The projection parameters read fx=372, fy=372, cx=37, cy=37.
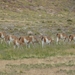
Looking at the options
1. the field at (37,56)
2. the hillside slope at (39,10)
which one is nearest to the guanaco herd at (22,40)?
the field at (37,56)

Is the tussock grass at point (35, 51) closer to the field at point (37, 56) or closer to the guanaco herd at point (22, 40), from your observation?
the field at point (37, 56)

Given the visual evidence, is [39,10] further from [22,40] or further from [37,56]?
[37,56]

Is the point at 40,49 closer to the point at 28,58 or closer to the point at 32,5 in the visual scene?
the point at 28,58

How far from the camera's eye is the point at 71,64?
68.4ft

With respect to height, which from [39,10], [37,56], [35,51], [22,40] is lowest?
[39,10]

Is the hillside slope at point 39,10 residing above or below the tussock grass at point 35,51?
below

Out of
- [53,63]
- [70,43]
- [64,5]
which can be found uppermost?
[53,63]

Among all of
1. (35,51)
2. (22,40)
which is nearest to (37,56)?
(35,51)

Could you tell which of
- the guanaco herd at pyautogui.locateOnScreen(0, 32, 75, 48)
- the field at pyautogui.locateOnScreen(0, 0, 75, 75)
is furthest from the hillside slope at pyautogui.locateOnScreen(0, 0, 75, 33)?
the guanaco herd at pyautogui.locateOnScreen(0, 32, 75, 48)

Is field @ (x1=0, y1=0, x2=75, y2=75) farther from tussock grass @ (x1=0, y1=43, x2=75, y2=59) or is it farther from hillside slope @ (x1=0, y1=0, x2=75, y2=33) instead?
hillside slope @ (x1=0, y1=0, x2=75, y2=33)

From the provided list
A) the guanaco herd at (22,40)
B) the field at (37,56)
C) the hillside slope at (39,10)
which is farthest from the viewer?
the hillside slope at (39,10)

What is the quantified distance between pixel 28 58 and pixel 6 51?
2388 mm

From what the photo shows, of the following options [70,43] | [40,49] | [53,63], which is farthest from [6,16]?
[53,63]

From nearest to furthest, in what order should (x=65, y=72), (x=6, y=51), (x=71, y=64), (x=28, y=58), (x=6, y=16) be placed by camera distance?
(x=65, y=72) → (x=71, y=64) → (x=28, y=58) → (x=6, y=51) → (x=6, y=16)
